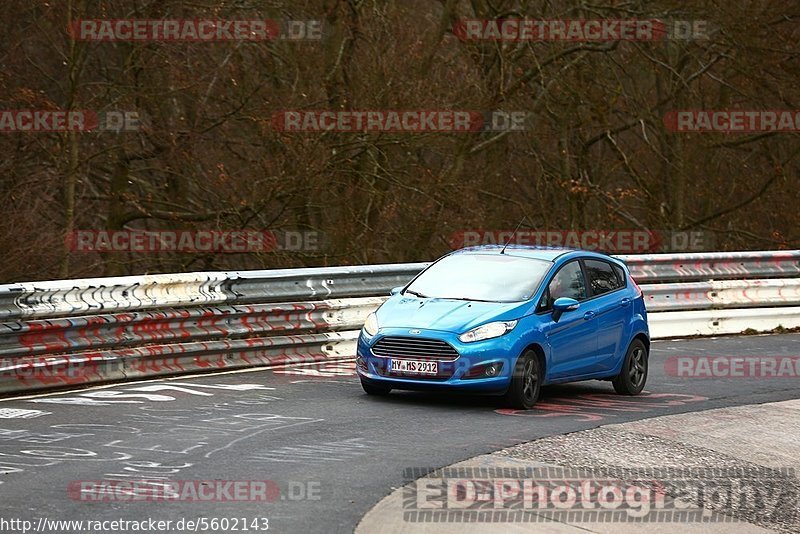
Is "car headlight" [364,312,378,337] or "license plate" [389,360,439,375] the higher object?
"car headlight" [364,312,378,337]

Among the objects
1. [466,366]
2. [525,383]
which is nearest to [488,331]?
[466,366]

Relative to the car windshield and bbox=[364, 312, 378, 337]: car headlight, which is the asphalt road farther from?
the car windshield

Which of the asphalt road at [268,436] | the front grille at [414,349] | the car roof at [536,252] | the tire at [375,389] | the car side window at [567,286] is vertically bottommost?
the asphalt road at [268,436]

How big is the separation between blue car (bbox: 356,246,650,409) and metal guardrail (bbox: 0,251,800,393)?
2192 millimetres

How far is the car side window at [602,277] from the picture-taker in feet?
45.8

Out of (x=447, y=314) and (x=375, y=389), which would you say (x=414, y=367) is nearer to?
(x=447, y=314)

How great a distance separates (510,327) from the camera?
40.7 feet

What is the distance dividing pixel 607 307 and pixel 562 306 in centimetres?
107

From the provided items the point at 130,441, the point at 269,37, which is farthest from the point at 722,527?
the point at 269,37

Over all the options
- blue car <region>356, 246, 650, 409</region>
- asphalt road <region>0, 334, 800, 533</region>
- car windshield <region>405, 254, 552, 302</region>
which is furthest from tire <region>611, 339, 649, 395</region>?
car windshield <region>405, 254, 552, 302</region>

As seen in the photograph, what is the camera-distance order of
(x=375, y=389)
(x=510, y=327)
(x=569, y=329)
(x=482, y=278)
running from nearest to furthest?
(x=510, y=327) → (x=375, y=389) → (x=569, y=329) → (x=482, y=278)

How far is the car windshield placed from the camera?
13.0 metres

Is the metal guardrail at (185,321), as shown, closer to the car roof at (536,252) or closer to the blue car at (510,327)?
the blue car at (510,327)

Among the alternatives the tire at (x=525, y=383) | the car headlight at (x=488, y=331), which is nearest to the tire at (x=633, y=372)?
the tire at (x=525, y=383)
